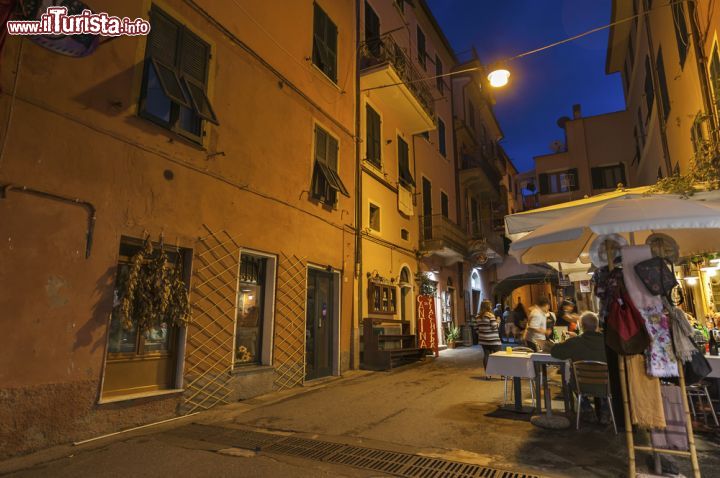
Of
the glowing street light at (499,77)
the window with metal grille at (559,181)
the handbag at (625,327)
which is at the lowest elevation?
the handbag at (625,327)

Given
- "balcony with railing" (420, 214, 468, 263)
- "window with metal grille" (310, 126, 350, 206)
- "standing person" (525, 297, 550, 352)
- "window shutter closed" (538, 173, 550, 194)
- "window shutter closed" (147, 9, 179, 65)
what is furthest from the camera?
"window shutter closed" (538, 173, 550, 194)

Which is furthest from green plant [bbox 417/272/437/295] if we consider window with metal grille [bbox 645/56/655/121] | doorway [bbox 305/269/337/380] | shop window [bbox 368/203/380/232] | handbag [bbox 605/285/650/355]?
handbag [bbox 605/285/650/355]

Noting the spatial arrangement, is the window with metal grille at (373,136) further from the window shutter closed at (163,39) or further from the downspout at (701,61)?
the downspout at (701,61)

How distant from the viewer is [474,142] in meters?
24.4

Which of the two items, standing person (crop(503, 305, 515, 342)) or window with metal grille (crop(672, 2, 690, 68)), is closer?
window with metal grille (crop(672, 2, 690, 68))

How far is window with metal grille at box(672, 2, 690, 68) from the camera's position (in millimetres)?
9025

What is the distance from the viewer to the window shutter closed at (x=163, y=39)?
673 cm

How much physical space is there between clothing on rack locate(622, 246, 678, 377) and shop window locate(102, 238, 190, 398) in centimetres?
581

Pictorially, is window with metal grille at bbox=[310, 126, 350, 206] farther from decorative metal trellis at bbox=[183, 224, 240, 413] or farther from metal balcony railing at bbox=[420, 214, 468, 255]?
metal balcony railing at bbox=[420, 214, 468, 255]

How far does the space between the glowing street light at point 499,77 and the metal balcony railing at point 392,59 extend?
4408 millimetres

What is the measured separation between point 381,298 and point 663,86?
9851mm

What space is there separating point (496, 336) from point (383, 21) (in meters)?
11.6

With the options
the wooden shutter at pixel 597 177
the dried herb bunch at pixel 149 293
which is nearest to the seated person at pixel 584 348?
the dried herb bunch at pixel 149 293

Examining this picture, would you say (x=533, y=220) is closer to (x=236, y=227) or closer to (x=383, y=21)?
(x=236, y=227)
